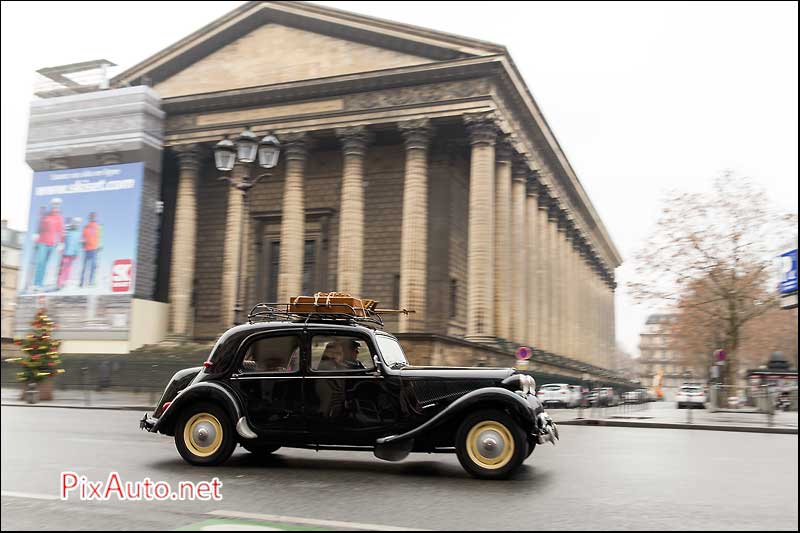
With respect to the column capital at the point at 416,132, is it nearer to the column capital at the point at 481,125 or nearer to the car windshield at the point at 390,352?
the column capital at the point at 481,125

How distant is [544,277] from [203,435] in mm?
38373

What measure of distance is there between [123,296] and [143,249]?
289cm

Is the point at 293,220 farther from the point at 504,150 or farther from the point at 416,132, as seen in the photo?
the point at 504,150

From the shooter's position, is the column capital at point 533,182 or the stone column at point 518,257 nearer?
the stone column at point 518,257

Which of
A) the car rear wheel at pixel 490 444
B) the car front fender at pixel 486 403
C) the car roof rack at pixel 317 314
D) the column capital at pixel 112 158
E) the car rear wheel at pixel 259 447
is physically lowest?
the car rear wheel at pixel 259 447

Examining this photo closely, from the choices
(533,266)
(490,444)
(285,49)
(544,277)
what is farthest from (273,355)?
(544,277)

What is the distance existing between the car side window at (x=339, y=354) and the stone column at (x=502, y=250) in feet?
89.1

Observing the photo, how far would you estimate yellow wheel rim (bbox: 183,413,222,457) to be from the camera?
8492 mm

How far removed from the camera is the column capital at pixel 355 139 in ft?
116

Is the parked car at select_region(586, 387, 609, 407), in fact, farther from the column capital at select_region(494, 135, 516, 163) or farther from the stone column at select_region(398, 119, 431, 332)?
the column capital at select_region(494, 135, 516, 163)

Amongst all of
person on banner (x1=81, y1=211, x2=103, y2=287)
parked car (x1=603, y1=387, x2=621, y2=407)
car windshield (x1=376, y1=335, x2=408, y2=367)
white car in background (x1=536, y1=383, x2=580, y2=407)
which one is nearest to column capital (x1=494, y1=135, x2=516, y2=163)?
white car in background (x1=536, y1=383, x2=580, y2=407)

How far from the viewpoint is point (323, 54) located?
37500 millimetres

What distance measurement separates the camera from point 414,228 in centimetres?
3341

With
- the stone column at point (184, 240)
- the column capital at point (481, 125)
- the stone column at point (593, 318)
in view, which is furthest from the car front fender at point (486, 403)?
the stone column at point (593, 318)
